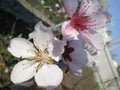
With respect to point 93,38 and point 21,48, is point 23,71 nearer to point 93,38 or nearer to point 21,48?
point 21,48

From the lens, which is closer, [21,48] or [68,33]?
[68,33]

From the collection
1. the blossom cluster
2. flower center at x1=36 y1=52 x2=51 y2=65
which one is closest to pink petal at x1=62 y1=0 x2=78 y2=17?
the blossom cluster

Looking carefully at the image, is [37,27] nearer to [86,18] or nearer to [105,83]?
[86,18]

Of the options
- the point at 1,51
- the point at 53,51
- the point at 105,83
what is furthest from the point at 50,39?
the point at 105,83

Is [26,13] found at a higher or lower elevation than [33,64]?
higher

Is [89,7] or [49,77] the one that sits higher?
[89,7]

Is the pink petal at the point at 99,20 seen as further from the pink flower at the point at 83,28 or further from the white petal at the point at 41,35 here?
the white petal at the point at 41,35

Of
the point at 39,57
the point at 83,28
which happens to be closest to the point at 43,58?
the point at 39,57
